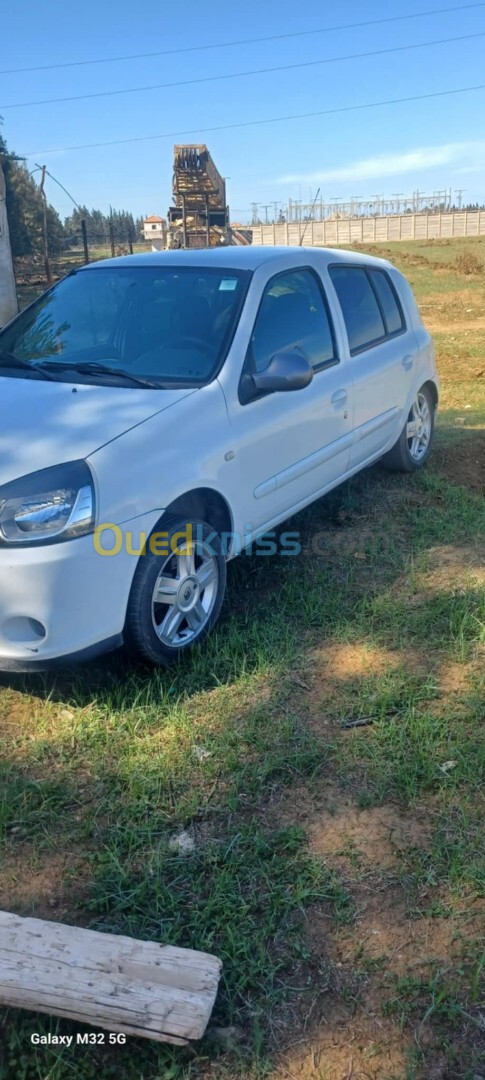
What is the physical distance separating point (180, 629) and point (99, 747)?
705 mm

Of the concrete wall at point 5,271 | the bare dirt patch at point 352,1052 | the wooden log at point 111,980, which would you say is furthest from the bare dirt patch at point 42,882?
the concrete wall at point 5,271

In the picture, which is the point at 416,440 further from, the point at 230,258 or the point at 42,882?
the point at 42,882

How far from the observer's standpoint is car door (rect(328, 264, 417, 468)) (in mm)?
5004

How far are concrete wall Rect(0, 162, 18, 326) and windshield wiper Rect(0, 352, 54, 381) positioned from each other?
11857 mm

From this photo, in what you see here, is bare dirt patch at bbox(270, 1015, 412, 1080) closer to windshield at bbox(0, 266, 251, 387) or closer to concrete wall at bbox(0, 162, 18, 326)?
windshield at bbox(0, 266, 251, 387)

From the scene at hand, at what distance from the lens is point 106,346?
4.06m

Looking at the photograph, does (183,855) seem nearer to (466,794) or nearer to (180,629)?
(466,794)

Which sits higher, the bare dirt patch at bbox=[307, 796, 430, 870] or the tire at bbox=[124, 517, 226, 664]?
the tire at bbox=[124, 517, 226, 664]

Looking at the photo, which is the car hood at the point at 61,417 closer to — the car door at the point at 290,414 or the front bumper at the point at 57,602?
the front bumper at the point at 57,602

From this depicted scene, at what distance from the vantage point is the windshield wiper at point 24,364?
12.5 ft

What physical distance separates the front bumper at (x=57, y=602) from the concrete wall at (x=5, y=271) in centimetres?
1333

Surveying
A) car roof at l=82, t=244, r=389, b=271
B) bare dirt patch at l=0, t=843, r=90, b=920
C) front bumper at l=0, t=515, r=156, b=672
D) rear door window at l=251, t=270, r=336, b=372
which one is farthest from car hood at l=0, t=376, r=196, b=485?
bare dirt patch at l=0, t=843, r=90, b=920

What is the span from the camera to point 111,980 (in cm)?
196

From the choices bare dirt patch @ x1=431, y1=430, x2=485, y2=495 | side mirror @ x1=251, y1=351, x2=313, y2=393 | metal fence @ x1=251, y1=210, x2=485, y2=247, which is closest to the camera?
side mirror @ x1=251, y1=351, x2=313, y2=393
